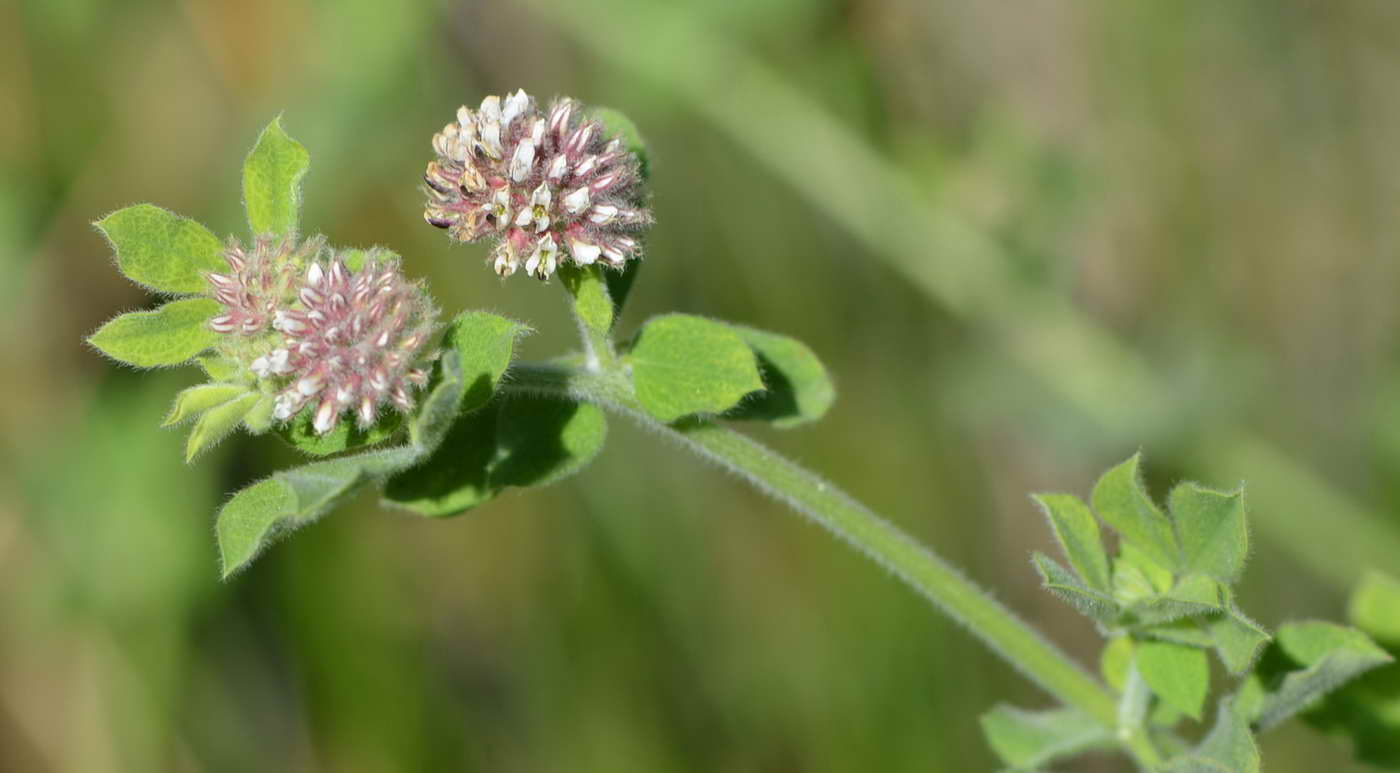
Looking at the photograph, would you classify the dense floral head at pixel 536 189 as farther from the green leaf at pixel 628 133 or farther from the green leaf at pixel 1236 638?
the green leaf at pixel 1236 638

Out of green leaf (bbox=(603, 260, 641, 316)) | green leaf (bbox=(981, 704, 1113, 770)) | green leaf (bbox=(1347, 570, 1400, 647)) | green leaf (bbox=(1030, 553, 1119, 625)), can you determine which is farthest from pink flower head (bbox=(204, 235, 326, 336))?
green leaf (bbox=(1347, 570, 1400, 647))

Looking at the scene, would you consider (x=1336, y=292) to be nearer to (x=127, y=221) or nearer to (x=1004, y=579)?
(x=1004, y=579)

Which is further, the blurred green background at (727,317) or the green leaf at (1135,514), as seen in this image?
the blurred green background at (727,317)

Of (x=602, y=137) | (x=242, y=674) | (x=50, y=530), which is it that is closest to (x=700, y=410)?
(x=602, y=137)

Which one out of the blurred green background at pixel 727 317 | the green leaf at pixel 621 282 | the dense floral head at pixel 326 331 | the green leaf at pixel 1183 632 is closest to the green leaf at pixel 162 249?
the dense floral head at pixel 326 331

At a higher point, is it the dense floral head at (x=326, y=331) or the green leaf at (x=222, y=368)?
the dense floral head at (x=326, y=331)

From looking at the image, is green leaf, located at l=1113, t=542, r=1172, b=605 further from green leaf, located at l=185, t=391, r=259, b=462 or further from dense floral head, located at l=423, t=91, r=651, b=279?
green leaf, located at l=185, t=391, r=259, b=462

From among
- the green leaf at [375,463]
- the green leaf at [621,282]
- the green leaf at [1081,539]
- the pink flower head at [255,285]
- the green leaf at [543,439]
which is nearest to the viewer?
the green leaf at [375,463]
